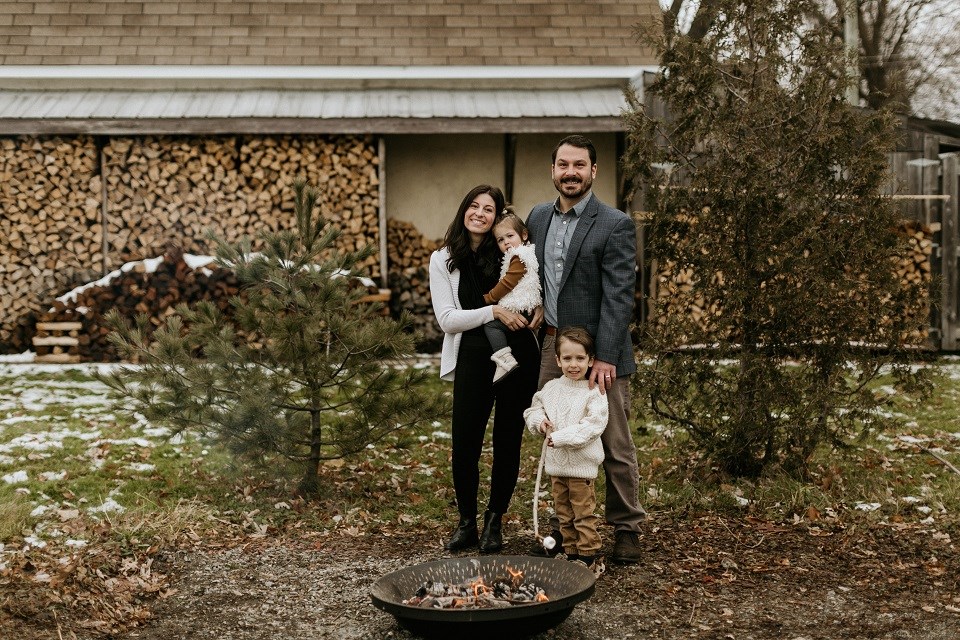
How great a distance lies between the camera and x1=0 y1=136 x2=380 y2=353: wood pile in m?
12.6

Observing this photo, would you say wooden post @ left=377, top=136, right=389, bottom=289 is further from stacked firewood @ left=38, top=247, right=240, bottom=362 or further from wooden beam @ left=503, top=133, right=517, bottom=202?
stacked firewood @ left=38, top=247, right=240, bottom=362

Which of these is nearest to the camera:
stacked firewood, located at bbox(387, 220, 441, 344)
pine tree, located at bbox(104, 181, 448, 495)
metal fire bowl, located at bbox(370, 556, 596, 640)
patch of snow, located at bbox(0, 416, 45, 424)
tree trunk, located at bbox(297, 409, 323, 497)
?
metal fire bowl, located at bbox(370, 556, 596, 640)

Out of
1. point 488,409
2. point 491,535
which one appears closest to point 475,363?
point 488,409

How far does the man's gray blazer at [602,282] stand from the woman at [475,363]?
12.9 inches

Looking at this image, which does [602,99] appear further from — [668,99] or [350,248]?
[668,99]

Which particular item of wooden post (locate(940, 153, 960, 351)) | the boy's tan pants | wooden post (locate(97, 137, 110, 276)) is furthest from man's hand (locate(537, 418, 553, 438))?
wooden post (locate(940, 153, 960, 351))

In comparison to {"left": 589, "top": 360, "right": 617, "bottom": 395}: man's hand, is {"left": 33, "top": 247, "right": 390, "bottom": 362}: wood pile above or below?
above

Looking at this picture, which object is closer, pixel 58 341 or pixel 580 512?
pixel 580 512

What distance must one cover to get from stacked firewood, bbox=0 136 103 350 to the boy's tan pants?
9.30 m

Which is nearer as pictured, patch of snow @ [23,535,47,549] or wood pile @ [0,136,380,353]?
patch of snow @ [23,535,47,549]

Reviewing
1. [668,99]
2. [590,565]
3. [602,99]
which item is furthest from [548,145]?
[590,565]

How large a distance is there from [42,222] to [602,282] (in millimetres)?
9720

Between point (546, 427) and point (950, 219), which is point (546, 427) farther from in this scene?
point (950, 219)

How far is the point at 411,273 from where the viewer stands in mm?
13359
